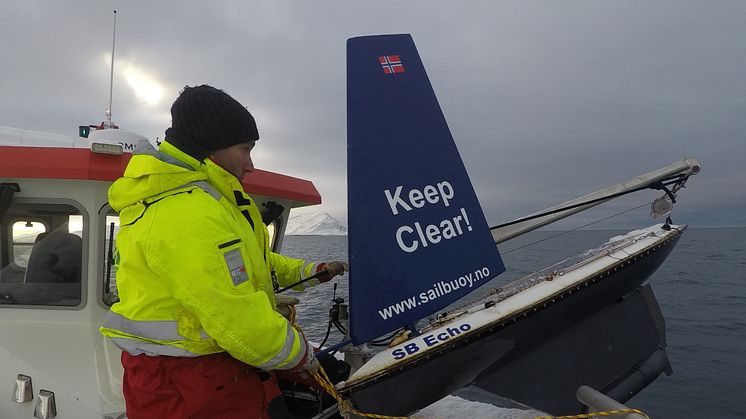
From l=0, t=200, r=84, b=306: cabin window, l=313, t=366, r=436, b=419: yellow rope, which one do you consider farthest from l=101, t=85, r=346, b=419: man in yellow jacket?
l=0, t=200, r=84, b=306: cabin window

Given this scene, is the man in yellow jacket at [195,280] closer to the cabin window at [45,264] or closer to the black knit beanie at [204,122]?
the black knit beanie at [204,122]

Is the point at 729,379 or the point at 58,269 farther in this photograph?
the point at 729,379

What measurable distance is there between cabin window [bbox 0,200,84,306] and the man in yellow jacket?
182 centimetres

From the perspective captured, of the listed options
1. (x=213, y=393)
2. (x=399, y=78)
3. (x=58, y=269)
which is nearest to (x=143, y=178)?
(x=213, y=393)

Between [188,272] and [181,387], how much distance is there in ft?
1.96

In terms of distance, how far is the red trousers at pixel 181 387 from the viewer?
5.61 feet

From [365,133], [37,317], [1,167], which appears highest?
[1,167]

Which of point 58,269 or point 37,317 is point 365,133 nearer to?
point 58,269

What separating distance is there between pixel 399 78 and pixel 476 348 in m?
1.77

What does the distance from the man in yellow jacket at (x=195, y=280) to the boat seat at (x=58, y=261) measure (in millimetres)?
1831

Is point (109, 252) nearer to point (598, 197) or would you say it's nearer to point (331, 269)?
point (331, 269)

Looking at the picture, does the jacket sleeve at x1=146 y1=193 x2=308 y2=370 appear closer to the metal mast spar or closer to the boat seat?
the boat seat

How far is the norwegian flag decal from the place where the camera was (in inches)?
96.4

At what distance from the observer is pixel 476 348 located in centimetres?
247
